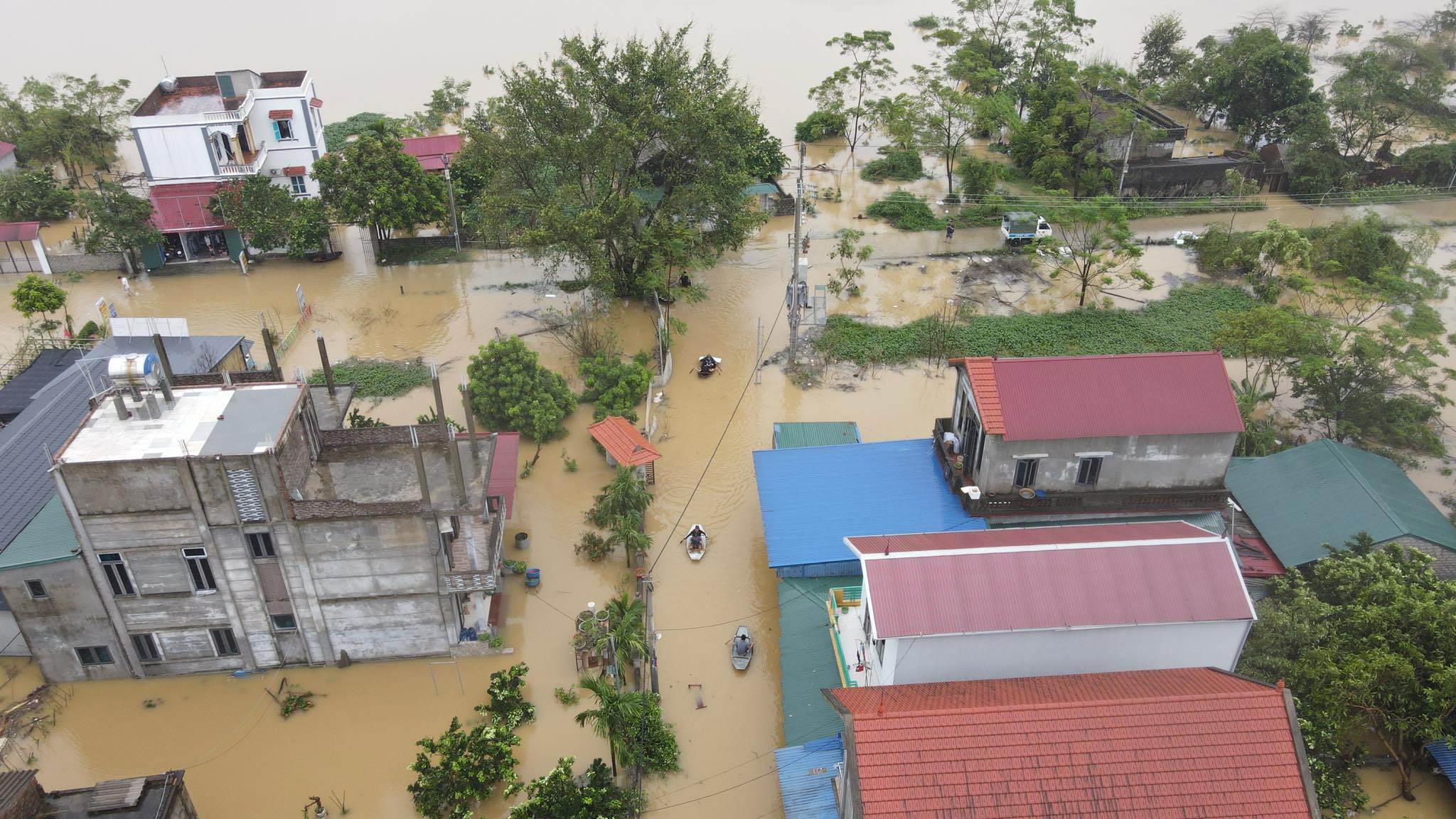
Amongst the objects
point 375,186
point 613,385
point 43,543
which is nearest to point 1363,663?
point 613,385

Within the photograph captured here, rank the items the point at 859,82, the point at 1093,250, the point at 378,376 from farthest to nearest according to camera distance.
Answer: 1. the point at 859,82
2. the point at 1093,250
3. the point at 378,376

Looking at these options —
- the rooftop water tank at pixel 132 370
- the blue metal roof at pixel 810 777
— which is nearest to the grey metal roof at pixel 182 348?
the rooftop water tank at pixel 132 370

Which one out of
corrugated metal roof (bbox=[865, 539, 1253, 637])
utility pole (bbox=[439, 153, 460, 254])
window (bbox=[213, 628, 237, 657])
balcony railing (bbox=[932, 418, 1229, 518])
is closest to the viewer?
corrugated metal roof (bbox=[865, 539, 1253, 637])

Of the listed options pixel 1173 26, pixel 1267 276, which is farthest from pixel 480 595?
pixel 1173 26

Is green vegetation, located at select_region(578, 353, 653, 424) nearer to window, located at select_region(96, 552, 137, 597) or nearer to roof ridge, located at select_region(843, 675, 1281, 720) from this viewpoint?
window, located at select_region(96, 552, 137, 597)

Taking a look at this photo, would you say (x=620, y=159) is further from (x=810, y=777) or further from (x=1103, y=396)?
(x=810, y=777)

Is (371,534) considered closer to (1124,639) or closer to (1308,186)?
(1124,639)

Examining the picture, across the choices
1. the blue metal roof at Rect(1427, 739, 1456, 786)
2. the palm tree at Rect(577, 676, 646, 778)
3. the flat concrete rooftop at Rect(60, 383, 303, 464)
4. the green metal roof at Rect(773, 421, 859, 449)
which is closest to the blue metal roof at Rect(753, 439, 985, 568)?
the green metal roof at Rect(773, 421, 859, 449)
